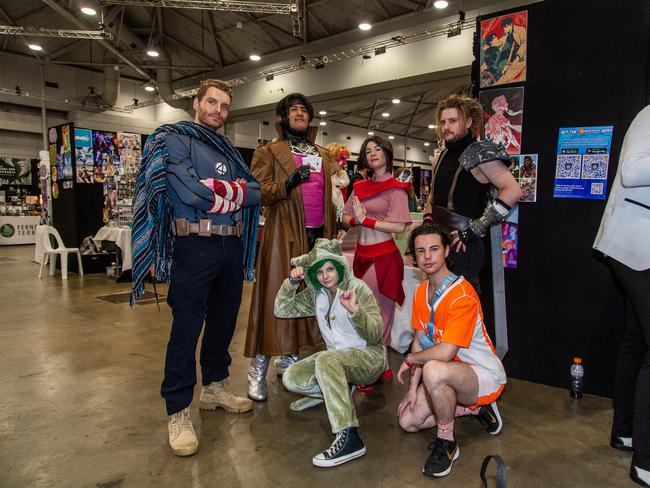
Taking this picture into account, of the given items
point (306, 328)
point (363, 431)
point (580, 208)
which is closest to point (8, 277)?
point (306, 328)

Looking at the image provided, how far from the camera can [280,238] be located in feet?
8.56

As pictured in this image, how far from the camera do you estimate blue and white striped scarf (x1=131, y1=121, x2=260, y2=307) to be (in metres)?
1.99

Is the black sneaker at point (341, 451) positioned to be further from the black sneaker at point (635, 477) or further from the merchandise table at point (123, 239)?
the merchandise table at point (123, 239)

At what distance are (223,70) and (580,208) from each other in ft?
38.9

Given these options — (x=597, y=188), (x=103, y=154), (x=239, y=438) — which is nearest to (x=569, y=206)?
(x=597, y=188)

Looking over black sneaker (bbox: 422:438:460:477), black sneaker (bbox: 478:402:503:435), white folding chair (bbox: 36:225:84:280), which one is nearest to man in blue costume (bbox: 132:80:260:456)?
black sneaker (bbox: 422:438:460:477)

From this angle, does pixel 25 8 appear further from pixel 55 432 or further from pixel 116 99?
pixel 55 432

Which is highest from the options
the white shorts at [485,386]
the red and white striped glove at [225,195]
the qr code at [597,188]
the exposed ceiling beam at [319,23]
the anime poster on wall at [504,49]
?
the exposed ceiling beam at [319,23]

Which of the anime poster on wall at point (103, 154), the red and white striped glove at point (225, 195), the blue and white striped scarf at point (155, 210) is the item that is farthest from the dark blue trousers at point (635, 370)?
the anime poster on wall at point (103, 154)

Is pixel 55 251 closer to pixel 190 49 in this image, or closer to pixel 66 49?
pixel 190 49

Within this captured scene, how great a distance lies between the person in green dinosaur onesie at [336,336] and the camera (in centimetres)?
192

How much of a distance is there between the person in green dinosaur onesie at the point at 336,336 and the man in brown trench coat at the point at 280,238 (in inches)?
11.6

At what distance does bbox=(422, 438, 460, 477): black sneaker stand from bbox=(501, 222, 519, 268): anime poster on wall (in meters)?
1.36

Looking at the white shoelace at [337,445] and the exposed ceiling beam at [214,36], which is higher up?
the exposed ceiling beam at [214,36]
